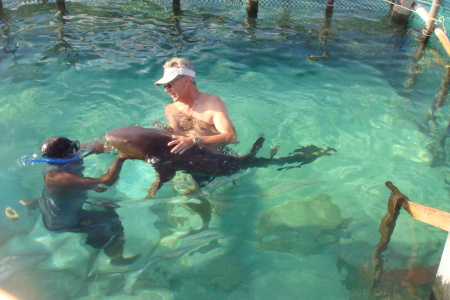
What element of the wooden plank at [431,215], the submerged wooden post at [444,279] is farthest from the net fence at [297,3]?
the submerged wooden post at [444,279]

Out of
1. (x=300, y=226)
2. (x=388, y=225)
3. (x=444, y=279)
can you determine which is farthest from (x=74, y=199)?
(x=444, y=279)

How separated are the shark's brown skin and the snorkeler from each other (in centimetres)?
27


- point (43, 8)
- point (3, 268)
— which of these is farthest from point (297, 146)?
point (43, 8)

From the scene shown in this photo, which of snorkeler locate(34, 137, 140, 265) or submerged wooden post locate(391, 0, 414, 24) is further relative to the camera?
submerged wooden post locate(391, 0, 414, 24)

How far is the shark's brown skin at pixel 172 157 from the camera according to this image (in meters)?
3.73

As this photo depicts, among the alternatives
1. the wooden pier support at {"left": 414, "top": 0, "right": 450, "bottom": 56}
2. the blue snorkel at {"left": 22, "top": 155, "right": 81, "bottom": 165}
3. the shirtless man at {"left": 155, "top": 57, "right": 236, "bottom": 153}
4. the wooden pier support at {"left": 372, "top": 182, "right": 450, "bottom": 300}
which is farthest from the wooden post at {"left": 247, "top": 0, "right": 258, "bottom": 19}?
the wooden pier support at {"left": 372, "top": 182, "right": 450, "bottom": 300}

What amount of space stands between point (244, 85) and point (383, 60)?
12.2 feet

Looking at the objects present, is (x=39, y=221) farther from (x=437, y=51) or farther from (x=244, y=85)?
(x=437, y=51)

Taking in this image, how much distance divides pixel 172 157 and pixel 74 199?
1112 mm

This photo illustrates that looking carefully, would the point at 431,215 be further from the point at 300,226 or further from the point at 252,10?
the point at 252,10

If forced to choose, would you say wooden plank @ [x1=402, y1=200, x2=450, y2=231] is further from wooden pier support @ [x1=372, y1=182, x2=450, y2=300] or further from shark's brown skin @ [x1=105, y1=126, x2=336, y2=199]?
shark's brown skin @ [x1=105, y1=126, x2=336, y2=199]

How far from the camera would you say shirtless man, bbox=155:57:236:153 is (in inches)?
173

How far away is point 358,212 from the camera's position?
15.0 feet

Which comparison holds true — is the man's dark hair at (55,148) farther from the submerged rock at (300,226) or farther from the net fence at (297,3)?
the net fence at (297,3)
